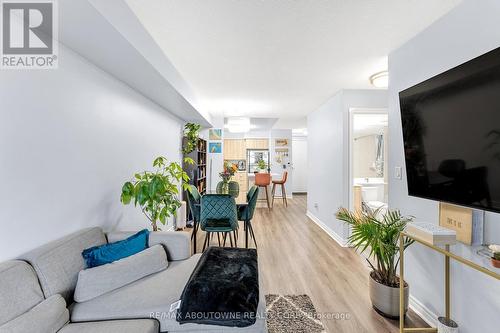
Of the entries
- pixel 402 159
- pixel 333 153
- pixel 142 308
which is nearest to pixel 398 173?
pixel 402 159

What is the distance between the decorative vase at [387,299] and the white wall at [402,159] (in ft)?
0.81

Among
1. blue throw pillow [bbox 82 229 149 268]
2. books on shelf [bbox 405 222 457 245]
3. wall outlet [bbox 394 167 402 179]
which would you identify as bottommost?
blue throw pillow [bbox 82 229 149 268]

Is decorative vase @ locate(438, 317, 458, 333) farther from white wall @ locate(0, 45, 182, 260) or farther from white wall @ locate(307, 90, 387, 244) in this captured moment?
white wall @ locate(0, 45, 182, 260)

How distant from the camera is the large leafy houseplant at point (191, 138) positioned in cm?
409

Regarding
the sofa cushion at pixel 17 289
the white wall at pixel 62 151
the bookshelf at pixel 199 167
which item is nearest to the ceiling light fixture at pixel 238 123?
the bookshelf at pixel 199 167

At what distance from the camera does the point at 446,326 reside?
4.87 ft

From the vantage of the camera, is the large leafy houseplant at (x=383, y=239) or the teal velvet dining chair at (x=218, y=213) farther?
the teal velvet dining chair at (x=218, y=213)

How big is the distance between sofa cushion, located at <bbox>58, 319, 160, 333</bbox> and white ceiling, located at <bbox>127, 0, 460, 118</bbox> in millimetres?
2066

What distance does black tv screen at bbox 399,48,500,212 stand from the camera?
1091mm

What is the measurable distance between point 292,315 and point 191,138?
329 cm

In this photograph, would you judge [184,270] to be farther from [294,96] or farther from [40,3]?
[294,96]

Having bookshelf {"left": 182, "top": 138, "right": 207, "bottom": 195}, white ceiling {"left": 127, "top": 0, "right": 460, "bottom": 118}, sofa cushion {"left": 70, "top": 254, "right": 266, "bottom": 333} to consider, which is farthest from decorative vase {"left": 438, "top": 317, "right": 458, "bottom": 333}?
bookshelf {"left": 182, "top": 138, "right": 207, "bottom": 195}

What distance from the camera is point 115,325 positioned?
120cm

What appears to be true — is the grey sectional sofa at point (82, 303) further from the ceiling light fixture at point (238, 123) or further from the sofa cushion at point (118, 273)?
the ceiling light fixture at point (238, 123)
